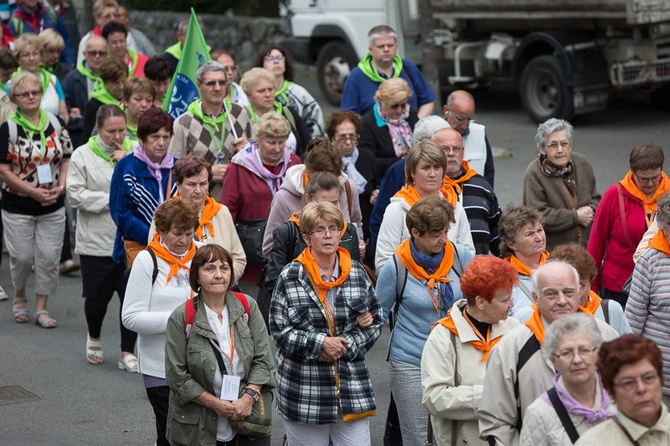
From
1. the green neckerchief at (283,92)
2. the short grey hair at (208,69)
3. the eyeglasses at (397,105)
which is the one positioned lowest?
the eyeglasses at (397,105)

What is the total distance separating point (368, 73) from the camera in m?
11.0

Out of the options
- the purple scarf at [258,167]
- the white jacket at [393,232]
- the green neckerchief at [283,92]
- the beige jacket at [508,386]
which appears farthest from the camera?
the green neckerchief at [283,92]

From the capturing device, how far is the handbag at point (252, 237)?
27.7 ft

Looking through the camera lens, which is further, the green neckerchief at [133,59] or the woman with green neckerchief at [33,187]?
the green neckerchief at [133,59]

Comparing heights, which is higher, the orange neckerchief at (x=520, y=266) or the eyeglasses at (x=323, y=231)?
the eyeglasses at (x=323, y=231)

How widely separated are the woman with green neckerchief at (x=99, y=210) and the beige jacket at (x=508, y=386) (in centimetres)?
433

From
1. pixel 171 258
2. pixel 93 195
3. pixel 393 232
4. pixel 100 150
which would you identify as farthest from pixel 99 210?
pixel 393 232

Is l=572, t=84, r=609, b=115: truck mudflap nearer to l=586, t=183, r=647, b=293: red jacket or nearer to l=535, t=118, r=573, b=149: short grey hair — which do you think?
l=535, t=118, r=573, b=149: short grey hair

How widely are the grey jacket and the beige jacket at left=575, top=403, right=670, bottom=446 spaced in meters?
2.05

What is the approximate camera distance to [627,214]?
7.80 meters

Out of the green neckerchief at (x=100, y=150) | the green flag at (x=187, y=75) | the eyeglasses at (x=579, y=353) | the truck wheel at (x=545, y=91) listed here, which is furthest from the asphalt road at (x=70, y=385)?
the eyeglasses at (x=579, y=353)

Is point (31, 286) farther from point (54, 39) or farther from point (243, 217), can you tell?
point (243, 217)

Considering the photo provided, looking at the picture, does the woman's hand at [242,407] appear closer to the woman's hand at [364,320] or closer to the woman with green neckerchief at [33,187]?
the woman's hand at [364,320]

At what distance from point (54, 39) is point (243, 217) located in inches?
207
